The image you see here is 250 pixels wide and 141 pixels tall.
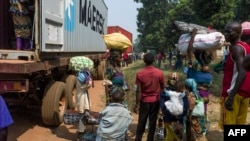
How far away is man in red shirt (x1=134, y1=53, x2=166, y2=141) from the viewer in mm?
5082

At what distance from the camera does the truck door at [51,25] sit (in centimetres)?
506

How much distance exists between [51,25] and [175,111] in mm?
2353

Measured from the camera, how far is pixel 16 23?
5.97 metres

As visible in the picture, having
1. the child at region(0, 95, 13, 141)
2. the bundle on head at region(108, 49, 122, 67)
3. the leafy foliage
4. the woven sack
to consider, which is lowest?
the woven sack

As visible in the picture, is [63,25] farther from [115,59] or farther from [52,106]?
[52,106]

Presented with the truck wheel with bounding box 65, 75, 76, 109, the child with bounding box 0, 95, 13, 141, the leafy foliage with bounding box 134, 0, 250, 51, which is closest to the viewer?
the child with bounding box 0, 95, 13, 141

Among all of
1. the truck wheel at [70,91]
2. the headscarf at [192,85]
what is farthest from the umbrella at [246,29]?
the truck wheel at [70,91]

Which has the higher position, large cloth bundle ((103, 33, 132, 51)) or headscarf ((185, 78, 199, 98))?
large cloth bundle ((103, 33, 132, 51))

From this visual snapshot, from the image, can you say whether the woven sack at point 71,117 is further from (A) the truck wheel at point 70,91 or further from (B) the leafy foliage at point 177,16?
(B) the leafy foliage at point 177,16

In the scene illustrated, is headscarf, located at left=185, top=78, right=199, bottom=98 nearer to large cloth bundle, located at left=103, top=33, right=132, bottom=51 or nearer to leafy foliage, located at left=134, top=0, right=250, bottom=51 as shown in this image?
leafy foliage, located at left=134, top=0, right=250, bottom=51

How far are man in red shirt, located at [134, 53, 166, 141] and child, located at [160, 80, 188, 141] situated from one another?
0.66ft

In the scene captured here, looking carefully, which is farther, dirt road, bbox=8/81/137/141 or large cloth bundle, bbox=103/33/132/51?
large cloth bundle, bbox=103/33/132/51

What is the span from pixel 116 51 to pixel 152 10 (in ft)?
154

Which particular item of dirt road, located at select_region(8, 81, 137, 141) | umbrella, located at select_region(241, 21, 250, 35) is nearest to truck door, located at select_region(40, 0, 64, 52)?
dirt road, located at select_region(8, 81, 137, 141)
